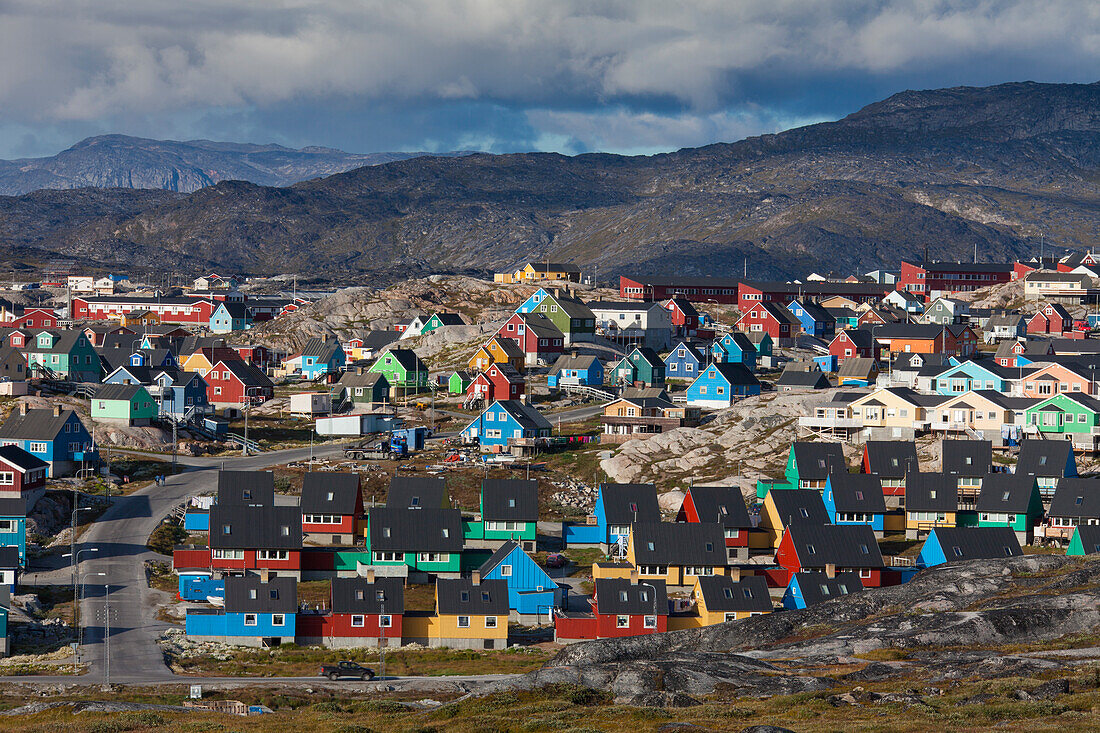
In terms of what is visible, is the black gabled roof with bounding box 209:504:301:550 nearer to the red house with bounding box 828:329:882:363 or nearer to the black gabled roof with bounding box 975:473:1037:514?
the black gabled roof with bounding box 975:473:1037:514

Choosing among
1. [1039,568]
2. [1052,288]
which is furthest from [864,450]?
[1052,288]

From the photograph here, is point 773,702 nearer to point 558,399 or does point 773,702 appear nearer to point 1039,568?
point 1039,568

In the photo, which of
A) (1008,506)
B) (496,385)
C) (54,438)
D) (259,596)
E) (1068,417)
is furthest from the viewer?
(496,385)

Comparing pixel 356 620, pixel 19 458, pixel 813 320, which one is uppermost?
pixel 813 320

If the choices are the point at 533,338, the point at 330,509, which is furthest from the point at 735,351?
the point at 330,509

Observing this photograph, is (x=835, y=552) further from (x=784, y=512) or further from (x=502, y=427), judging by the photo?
(x=502, y=427)

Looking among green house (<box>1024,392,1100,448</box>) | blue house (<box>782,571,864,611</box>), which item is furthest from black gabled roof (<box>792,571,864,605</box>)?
green house (<box>1024,392,1100,448</box>)
